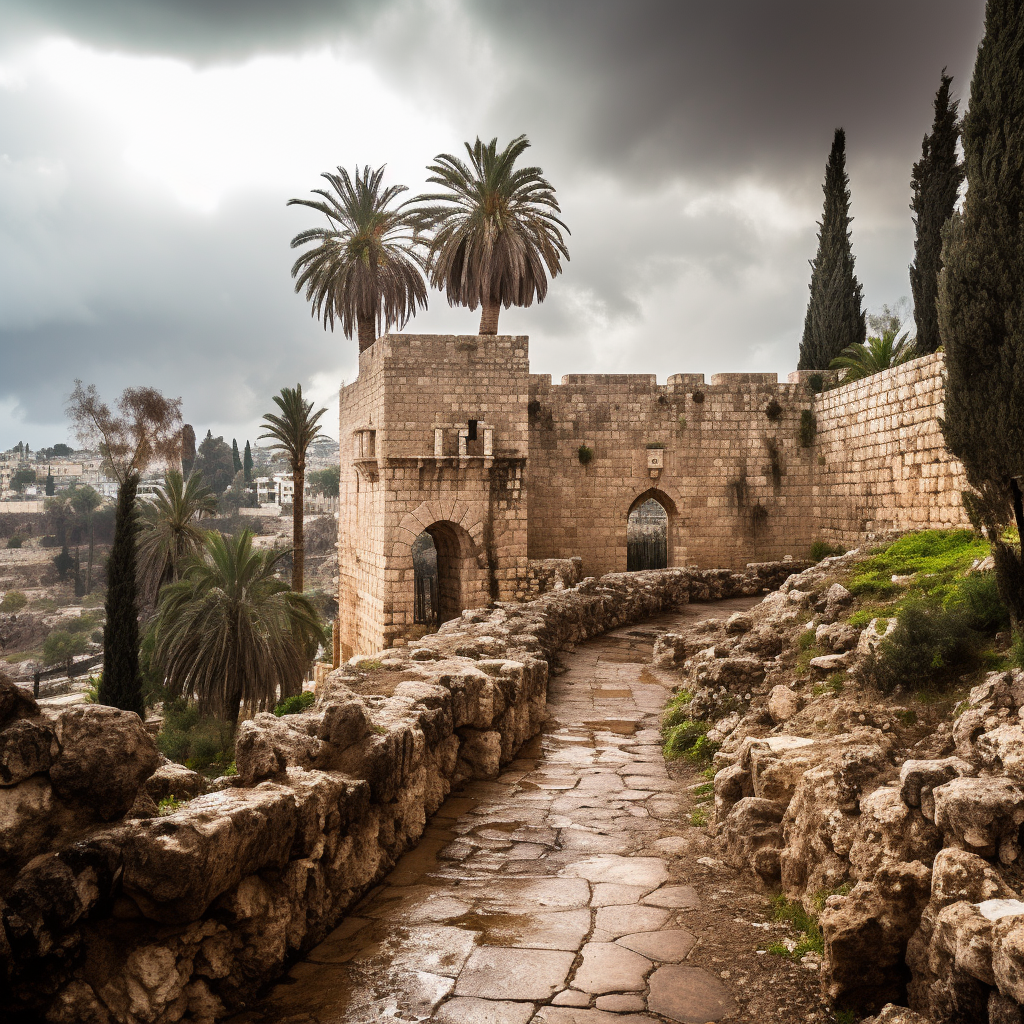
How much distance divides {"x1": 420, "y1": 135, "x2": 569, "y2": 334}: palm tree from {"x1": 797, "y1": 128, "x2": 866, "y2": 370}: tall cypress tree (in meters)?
8.94

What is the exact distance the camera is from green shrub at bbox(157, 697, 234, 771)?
14758 millimetres

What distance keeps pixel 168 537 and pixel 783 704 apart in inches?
768

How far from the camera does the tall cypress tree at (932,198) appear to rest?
19.2 metres

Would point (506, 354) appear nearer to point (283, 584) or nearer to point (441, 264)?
point (441, 264)

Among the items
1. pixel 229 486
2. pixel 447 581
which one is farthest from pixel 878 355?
pixel 229 486

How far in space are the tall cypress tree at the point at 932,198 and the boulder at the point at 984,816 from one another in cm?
1891

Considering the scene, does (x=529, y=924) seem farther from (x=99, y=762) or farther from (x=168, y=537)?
(x=168, y=537)

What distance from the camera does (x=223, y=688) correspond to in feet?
44.9

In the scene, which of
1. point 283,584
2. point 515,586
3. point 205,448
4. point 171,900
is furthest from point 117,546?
point 205,448

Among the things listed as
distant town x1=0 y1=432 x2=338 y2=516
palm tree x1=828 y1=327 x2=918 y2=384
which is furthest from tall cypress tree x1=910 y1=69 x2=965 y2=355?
distant town x1=0 y1=432 x2=338 y2=516

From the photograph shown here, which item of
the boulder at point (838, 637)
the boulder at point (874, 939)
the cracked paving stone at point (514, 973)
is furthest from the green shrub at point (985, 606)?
the cracked paving stone at point (514, 973)

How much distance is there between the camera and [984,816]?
267cm

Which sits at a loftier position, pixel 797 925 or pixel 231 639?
pixel 797 925

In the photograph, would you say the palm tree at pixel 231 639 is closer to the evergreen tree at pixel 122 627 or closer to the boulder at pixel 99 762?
the evergreen tree at pixel 122 627
